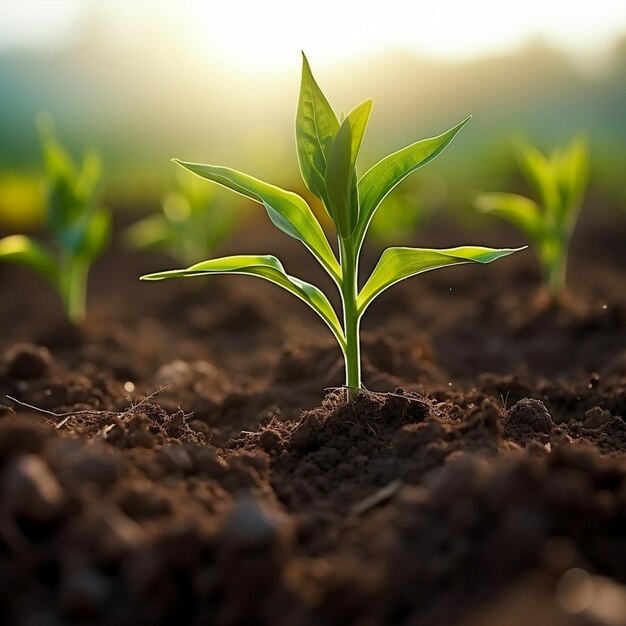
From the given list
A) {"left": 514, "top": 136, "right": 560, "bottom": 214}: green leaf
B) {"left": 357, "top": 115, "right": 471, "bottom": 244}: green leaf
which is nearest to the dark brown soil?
{"left": 357, "top": 115, "right": 471, "bottom": 244}: green leaf

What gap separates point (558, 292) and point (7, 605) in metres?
3.66

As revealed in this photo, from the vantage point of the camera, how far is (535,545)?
113 centimetres

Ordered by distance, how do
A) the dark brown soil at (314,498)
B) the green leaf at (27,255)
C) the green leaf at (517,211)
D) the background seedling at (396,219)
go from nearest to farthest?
the dark brown soil at (314,498) → the green leaf at (27,255) → the green leaf at (517,211) → the background seedling at (396,219)

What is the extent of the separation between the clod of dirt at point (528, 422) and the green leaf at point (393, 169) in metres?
0.65

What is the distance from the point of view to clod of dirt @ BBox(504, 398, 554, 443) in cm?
202

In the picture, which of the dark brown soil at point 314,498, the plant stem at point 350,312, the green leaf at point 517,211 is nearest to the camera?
the dark brown soil at point 314,498

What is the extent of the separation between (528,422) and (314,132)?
0.99 meters

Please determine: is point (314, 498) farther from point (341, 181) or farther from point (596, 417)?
point (596, 417)

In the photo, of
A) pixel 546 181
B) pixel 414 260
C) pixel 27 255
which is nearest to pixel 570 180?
pixel 546 181

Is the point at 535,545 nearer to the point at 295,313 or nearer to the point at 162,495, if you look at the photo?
the point at 162,495

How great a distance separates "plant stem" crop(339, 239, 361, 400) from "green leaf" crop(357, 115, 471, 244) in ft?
0.19

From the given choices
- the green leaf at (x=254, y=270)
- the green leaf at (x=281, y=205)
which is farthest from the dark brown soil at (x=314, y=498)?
the green leaf at (x=281, y=205)

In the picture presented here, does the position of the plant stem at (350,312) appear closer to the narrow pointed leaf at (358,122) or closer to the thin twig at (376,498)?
the narrow pointed leaf at (358,122)

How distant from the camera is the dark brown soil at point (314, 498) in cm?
113
